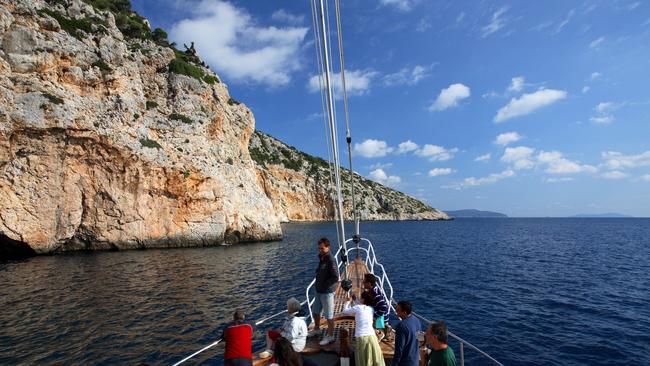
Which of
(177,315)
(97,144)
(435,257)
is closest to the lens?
(177,315)

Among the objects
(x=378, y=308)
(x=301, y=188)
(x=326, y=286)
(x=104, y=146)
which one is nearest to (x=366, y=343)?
(x=378, y=308)

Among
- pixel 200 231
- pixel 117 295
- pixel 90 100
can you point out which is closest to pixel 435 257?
pixel 200 231

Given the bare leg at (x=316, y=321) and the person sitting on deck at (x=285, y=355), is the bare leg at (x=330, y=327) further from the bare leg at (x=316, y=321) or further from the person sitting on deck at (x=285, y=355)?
the person sitting on deck at (x=285, y=355)

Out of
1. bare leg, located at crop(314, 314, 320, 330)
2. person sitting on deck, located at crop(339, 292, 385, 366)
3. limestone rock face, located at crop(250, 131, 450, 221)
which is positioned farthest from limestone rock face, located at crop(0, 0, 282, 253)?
limestone rock face, located at crop(250, 131, 450, 221)

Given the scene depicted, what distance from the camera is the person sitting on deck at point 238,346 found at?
6177mm

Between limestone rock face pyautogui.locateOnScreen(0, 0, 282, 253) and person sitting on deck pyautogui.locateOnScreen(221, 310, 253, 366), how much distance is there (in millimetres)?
35135

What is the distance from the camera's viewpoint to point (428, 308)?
715 inches

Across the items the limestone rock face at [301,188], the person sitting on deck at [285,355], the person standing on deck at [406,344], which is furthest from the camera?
the limestone rock face at [301,188]

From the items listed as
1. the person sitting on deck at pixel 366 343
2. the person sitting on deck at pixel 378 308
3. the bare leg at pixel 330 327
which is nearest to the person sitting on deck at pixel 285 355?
the person sitting on deck at pixel 366 343

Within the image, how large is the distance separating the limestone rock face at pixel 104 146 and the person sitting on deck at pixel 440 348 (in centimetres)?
3835

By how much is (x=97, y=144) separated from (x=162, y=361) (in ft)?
101

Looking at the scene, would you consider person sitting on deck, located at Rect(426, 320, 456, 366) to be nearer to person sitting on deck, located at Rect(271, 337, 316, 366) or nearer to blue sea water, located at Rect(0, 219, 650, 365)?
person sitting on deck, located at Rect(271, 337, 316, 366)

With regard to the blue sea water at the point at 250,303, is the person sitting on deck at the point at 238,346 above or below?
above

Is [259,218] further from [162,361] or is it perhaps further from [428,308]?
[162,361]
